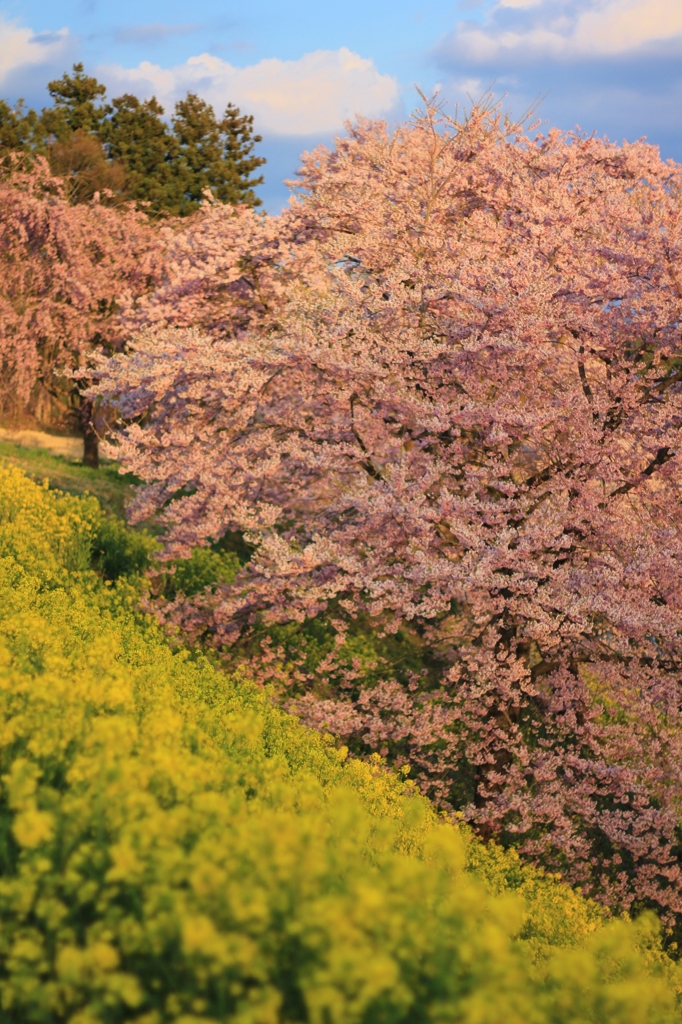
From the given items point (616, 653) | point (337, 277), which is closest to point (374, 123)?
point (337, 277)

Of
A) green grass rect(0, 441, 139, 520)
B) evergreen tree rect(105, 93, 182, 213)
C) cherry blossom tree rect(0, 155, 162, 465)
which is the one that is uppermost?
evergreen tree rect(105, 93, 182, 213)

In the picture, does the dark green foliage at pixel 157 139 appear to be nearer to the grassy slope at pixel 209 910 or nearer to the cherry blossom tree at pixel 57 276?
the cherry blossom tree at pixel 57 276

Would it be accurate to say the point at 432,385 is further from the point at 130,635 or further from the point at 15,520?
the point at 15,520

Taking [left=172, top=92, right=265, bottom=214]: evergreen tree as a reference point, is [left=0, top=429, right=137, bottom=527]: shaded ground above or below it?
below

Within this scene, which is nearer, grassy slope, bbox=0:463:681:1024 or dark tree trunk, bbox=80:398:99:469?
grassy slope, bbox=0:463:681:1024

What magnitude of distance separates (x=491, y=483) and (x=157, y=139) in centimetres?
4669

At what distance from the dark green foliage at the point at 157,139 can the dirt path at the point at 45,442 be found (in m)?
17.6

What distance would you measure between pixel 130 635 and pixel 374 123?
46.0 feet

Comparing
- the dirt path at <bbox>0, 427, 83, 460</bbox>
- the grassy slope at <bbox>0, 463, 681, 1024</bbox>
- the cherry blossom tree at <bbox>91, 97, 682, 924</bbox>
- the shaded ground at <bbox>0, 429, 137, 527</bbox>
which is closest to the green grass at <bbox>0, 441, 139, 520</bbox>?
the shaded ground at <bbox>0, 429, 137, 527</bbox>

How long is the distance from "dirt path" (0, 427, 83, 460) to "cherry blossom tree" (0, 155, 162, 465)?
2.98 m

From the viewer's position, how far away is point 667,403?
10.6 m

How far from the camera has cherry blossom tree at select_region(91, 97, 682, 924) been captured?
397 inches

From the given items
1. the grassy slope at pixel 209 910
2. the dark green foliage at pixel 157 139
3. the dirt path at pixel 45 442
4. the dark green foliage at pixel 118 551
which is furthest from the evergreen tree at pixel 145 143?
the grassy slope at pixel 209 910

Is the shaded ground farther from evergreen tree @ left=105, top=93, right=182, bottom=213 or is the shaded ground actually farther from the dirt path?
evergreen tree @ left=105, top=93, right=182, bottom=213
